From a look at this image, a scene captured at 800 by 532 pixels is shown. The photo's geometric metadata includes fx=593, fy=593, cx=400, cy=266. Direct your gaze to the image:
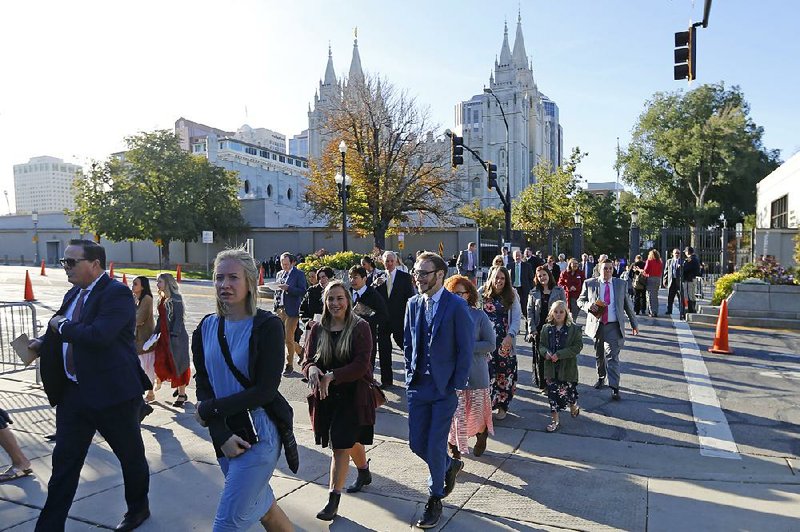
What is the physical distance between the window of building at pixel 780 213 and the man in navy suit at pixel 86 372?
33253 millimetres

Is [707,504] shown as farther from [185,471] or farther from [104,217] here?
[104,217]

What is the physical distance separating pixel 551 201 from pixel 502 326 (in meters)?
38.6

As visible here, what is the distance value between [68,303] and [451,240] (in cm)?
3417

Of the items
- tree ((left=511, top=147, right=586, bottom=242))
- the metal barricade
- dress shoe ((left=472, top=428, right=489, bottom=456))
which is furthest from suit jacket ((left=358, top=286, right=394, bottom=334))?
tree ((left=511, top=147, right=586, bottom=242))

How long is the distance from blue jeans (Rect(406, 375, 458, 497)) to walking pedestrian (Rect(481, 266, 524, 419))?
8.17 ft

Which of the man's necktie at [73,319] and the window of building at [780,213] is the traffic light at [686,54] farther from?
the window of building at [780,213]

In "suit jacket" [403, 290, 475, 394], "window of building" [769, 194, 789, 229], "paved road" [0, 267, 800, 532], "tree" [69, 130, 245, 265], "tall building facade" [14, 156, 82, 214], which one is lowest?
"paved road" [0, 267, 800, 532]

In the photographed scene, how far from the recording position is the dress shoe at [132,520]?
13.7 ft

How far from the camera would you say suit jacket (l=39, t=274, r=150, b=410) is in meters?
3.86

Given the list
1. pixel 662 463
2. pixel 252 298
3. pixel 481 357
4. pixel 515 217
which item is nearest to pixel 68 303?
pixel 252 298

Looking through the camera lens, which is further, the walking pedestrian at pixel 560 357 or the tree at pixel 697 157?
the tree at pixel 697 157

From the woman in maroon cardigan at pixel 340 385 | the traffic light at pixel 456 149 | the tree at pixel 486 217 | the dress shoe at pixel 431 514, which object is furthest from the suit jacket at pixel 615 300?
the tree at pixel 486 217

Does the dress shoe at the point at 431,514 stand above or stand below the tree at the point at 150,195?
below

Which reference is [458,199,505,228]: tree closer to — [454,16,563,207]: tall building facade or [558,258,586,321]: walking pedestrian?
[454,16,563,207]: tall building facade
